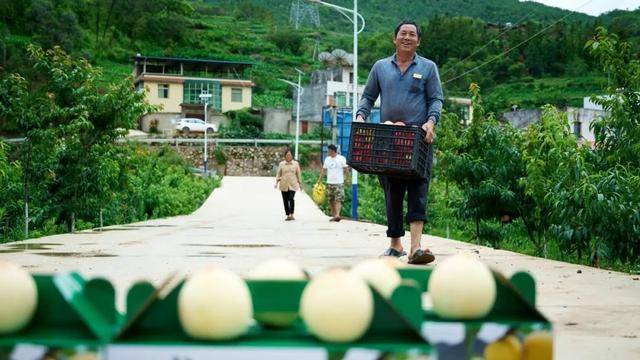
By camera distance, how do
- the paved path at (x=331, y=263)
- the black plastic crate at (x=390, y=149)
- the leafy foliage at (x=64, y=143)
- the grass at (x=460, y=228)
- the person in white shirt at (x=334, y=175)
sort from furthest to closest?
1. the person in white shirt at (x=334, y=175)
2. the leafy foliage at (x=64, y=143)
3. the grass at (x=460, y=228)
4. the black plastic crate at (x=390, y=149)
5. the paved path at (x=331, y=263)

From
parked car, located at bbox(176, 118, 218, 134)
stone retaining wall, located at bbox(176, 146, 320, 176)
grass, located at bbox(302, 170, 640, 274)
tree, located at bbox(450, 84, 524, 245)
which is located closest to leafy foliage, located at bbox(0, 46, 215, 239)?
tree, located at bbox(450, 84, 524, 245)

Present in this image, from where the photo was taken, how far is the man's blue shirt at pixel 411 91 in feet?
22.4

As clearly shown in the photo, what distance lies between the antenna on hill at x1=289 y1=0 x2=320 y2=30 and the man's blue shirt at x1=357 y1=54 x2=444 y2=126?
466ft

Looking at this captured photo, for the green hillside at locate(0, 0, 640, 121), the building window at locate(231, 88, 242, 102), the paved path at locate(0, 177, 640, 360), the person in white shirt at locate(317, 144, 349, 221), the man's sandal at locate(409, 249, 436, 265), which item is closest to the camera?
the paved path at locate(0, 177, 640, 360)

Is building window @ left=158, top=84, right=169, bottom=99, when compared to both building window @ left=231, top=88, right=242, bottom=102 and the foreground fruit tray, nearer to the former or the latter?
building window @ left=231, top=88, right=242, bottom=102

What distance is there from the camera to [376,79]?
23.1 feet

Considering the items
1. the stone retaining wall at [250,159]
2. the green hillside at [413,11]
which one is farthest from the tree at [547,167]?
the stone retaining wall at [250,159]

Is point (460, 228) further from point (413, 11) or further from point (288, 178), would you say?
point (413, 11)

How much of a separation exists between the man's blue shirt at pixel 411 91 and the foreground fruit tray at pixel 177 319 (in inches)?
193

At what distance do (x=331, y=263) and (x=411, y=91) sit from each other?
5.45 ft

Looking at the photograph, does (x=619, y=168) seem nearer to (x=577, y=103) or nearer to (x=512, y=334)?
(x=512, y=334)

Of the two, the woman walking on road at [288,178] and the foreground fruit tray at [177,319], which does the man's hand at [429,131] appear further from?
the woman walking on road at [288,178]

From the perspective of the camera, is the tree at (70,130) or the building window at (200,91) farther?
the building window at (200,91)

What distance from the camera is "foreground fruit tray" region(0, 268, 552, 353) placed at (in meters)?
1.65
